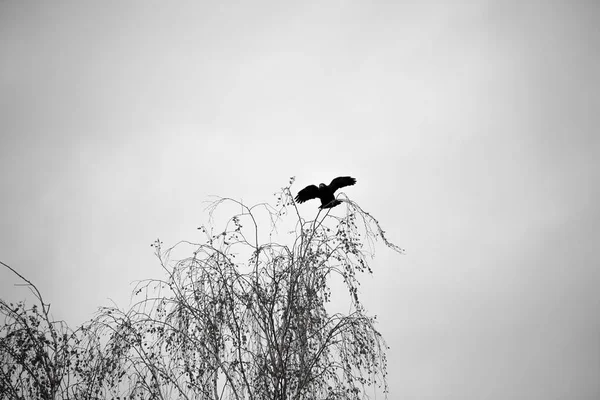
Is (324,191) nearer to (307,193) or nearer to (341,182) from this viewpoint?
(341,182)

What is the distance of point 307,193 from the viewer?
483cm

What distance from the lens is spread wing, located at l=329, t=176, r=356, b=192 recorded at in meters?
4.52

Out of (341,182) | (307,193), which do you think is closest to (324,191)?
(341,182)

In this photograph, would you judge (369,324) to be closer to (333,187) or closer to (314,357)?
(314,357)

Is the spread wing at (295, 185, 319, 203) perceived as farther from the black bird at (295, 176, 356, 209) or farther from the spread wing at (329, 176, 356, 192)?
the spread wing at (329, 176, 356, 192)

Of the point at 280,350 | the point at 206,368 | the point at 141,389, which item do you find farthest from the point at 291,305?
the point at 141,389

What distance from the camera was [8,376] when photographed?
145 inches

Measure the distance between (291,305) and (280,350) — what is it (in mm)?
369

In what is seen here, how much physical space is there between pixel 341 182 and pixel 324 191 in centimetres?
36

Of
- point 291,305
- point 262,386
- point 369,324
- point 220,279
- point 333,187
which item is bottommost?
point 262,386

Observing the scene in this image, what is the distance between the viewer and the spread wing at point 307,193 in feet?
15.6

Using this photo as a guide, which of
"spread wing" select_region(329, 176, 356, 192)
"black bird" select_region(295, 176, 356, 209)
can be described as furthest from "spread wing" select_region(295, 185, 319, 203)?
"spread wing" select_region(329, 176, 356, 192)

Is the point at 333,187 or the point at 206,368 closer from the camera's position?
the point at 206,368

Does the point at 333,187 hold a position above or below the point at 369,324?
above
